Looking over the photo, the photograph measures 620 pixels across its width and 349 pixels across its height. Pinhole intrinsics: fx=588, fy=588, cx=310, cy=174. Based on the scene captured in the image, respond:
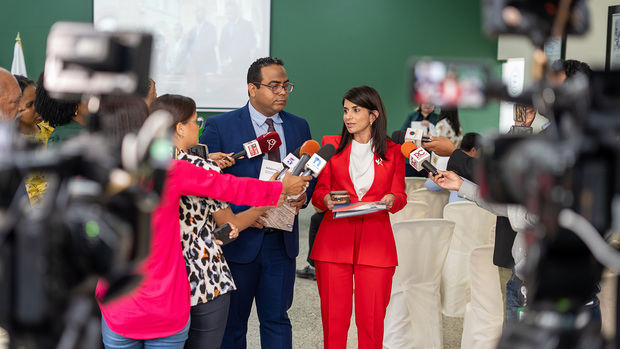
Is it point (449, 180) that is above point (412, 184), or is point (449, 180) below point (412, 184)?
above

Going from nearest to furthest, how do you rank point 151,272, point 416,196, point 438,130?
1. point 151,272
2. point 416,196
3. point 438,130

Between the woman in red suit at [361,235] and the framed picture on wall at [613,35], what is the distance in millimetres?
4965

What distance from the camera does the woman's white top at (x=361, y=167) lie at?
10.7ft

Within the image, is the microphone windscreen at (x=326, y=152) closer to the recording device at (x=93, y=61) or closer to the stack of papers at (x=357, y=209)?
the stack of papers at (x=357, y=209)

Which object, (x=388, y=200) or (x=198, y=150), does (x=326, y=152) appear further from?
(x=198, y=150)

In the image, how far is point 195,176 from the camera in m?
2.17

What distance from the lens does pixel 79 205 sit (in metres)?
0.97

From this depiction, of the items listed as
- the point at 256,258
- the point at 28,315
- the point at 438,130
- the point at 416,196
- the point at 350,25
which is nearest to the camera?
the point at 28,315

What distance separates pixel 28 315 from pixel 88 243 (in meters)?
0.15

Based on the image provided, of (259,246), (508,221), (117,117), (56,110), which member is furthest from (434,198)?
(117,117)

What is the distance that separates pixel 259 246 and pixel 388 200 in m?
0.73

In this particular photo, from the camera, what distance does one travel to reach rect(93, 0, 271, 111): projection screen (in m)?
8.21

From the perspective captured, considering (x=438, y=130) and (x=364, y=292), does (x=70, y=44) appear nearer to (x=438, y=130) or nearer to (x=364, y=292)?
(x=364, y=292)

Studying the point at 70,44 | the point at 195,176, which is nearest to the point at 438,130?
the point at 195,176
